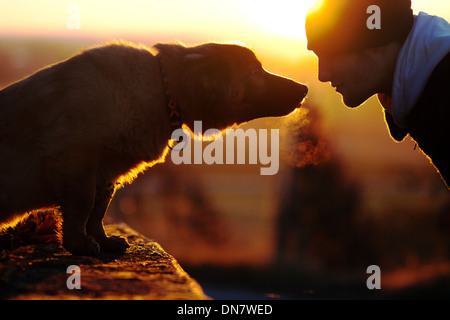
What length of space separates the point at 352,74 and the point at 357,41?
0.86ft

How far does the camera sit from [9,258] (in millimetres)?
3658

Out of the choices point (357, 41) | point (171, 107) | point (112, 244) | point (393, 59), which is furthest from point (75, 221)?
point (393, 59)

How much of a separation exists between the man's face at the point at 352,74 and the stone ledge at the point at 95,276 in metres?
1.60

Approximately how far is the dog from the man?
3.13 feet

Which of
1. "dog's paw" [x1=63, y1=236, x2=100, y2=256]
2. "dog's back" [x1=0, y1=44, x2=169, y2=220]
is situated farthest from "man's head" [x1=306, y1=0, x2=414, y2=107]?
"dog's paw" [x1=63, y1=236, x2=100, y2=256]

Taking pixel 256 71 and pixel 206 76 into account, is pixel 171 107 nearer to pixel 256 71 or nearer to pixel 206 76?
pixel 206 76

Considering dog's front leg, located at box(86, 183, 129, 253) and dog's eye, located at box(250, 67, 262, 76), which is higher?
dog's eye, located at box(250, 67, 262, 76)

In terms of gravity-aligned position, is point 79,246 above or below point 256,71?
below

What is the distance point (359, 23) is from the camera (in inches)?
137

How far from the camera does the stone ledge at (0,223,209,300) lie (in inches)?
108

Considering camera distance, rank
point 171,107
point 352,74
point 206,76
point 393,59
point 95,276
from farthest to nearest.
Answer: point 206,76 → point 171,107 → point 352,74 → point 393,59 → point 95,276

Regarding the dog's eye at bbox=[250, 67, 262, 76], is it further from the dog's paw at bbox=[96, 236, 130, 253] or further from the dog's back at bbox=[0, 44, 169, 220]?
the dog's paw at bbox=[96, 236, 130, 253]
